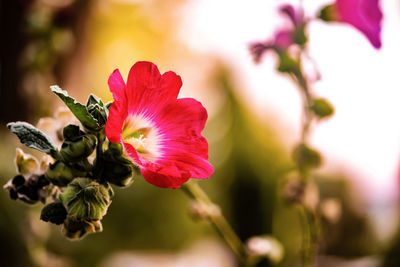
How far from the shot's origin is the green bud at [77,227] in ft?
0.66

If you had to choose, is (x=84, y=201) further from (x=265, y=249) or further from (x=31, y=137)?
(x=265, y=249)

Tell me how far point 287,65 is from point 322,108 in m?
0.04

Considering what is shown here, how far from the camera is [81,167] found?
0.21 m

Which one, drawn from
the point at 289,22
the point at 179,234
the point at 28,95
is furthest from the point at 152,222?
the point at 289,22

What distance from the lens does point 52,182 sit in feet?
0.70

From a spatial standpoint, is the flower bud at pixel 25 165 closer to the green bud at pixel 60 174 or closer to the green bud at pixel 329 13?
the green bud at pixel 60 174

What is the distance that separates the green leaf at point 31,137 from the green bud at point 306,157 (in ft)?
0.65

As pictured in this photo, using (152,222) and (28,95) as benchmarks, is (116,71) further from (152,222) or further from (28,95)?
(152,222)

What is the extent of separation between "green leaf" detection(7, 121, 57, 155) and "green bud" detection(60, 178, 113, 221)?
1.0 inches

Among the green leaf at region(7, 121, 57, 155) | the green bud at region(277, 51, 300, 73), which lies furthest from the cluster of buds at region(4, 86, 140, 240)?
the green bud at region(277, 51, 300, 73)

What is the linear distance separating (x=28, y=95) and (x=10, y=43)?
0.22m

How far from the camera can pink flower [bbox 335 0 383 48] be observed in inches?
11.0

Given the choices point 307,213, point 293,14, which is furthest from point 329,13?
point 307,213

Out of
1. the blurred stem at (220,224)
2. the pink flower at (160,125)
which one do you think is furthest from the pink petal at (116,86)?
the blurred stem at (220,224)
